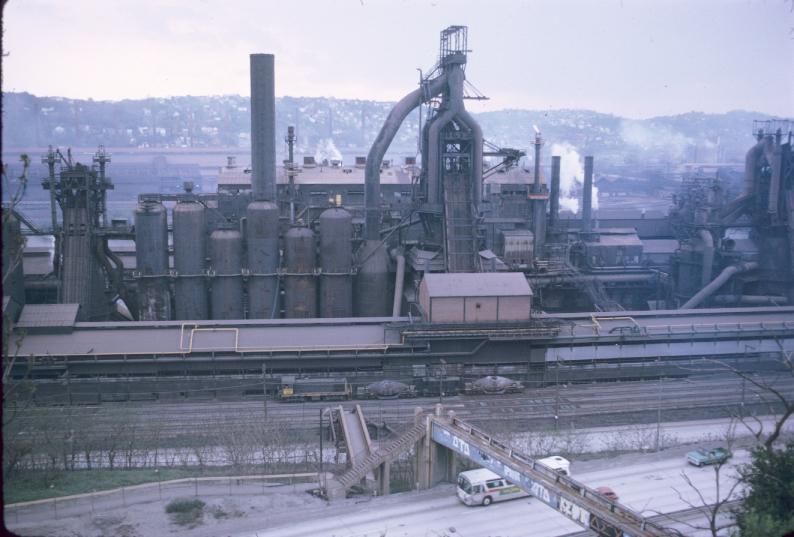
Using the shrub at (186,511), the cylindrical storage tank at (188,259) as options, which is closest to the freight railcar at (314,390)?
the cylindrical storage tank at (188,259)

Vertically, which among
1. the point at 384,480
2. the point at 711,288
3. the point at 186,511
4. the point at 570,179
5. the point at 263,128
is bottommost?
the point at 384,480

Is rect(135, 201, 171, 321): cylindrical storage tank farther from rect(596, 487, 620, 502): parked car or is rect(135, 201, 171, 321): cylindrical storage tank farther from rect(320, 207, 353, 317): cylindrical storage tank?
rect(596, 487, 620, 502): parked car

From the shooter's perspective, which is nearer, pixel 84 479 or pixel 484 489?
pixel 484 489

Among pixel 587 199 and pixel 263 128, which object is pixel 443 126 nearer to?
pixel 263 128

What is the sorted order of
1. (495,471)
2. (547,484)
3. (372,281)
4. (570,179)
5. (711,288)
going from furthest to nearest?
(570,179) → (711,288) → (372,281) → (495,471) → (547,484)

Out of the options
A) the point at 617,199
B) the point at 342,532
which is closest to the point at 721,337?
the point at 342,532

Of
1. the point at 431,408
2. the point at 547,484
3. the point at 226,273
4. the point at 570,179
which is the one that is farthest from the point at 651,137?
the point at 547,484

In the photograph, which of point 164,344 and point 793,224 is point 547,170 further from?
point 164,344

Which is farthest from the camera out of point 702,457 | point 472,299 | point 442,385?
point 472,299

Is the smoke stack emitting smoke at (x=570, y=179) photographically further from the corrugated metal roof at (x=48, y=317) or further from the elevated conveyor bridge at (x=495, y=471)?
the elevated conveyor bridge at (x=495, y=471)
